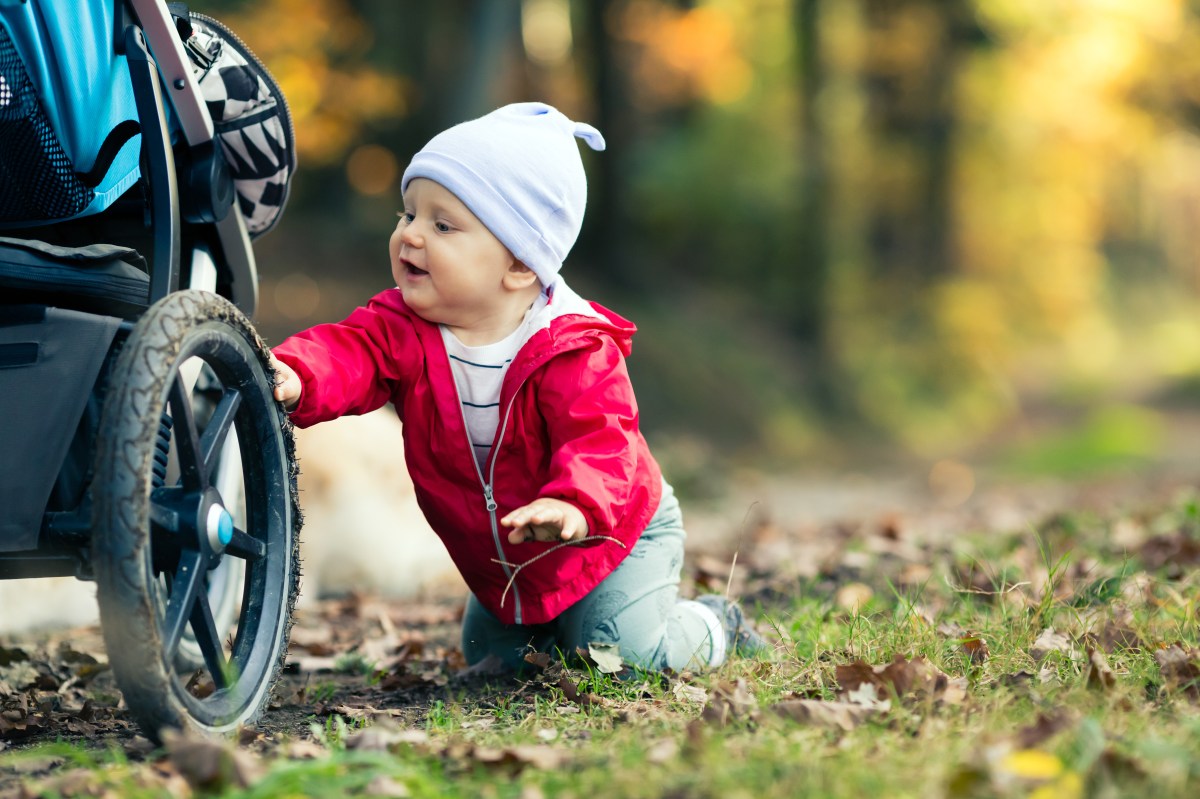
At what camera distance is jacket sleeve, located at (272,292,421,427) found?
2.66m

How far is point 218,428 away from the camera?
2.36 metres

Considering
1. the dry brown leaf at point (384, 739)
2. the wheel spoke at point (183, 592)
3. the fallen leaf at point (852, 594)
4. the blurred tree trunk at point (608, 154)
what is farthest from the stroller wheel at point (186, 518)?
the blurred tree trunk at point (608, 154)

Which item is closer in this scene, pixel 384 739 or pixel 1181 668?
pixel 384 739

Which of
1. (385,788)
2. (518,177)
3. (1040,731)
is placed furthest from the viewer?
(518,177)

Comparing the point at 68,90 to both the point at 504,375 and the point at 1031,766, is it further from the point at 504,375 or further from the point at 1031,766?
the point at 1031,766

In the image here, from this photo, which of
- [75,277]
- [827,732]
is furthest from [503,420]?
[827,732]

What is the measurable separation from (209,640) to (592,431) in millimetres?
874

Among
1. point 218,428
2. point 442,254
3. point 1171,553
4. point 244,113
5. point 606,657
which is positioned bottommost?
point 1171,553

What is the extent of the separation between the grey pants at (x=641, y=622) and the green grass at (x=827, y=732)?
91 millimetres

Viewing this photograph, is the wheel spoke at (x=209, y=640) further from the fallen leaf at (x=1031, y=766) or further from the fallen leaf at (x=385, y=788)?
the fallen leaf at (x=1031, y=766)

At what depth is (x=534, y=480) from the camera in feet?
9.27

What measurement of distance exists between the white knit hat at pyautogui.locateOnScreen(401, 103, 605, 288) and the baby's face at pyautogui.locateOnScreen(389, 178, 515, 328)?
0.10 feet

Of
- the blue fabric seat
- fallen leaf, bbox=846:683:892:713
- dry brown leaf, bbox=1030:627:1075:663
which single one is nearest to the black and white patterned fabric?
the blue fabric seat

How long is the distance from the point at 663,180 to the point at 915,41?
14.7 ft
